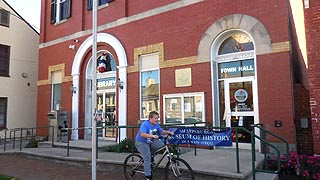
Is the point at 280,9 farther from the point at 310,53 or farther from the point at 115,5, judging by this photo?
the point at 115,5

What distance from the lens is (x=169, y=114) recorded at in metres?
11.6

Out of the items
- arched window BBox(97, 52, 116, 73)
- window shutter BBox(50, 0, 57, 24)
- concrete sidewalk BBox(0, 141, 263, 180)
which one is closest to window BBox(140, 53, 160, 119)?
arched window BBox(97, 52, 116, 73)

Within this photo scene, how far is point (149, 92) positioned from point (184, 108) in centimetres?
204

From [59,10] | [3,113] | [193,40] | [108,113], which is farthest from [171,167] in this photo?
[3,113]

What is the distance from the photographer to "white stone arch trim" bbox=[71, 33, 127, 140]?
42.9 ft

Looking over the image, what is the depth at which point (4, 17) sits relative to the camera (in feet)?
63.8

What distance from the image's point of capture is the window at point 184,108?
35.2ft

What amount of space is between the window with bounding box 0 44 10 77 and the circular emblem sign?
49.7ft

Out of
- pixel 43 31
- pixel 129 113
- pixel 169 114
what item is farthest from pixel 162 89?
pixel 43 31

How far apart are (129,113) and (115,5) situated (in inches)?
201

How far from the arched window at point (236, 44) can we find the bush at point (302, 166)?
3.96m

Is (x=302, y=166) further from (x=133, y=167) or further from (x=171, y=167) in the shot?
(x=133, y=167)

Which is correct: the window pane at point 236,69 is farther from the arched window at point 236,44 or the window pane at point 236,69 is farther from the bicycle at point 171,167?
the bicycle at point 171,167

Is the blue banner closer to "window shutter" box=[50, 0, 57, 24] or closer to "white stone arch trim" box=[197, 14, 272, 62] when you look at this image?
"white stone arch trim" box=[197, 14, 272, 62]
